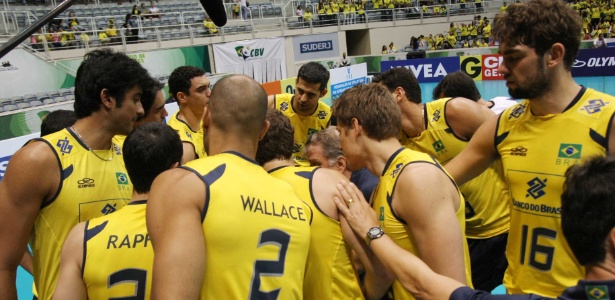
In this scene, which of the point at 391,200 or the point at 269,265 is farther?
the point at 391,200

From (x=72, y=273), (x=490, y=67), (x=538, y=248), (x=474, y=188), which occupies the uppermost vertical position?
(x=72, y=273)

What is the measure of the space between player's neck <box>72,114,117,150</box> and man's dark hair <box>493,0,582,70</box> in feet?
7.07

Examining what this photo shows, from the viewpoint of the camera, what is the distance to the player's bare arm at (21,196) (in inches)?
99.7

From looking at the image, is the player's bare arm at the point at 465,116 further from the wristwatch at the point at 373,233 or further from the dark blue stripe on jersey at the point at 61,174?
the dark blue stripe on jersey at the point at 61,174

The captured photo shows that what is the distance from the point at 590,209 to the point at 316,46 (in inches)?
1117

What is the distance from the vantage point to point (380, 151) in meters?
2.51

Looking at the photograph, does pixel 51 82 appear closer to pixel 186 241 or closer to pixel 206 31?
pixel 206 31

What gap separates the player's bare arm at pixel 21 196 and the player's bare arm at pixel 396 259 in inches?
56.8

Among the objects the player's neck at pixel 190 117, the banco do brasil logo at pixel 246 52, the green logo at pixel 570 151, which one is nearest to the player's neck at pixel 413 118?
the green logo at pixel 570 151

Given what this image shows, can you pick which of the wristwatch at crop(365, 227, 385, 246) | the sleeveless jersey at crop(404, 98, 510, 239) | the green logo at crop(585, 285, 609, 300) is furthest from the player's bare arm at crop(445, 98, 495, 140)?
the green logo at crop(585, 285, 609, 300)

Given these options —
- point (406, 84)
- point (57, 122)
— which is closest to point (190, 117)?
point (57, 122)

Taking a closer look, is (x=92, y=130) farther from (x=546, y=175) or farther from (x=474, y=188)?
(x=474, y=188)

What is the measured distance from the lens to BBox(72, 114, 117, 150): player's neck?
288 centimetres

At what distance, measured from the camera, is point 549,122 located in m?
2.52
